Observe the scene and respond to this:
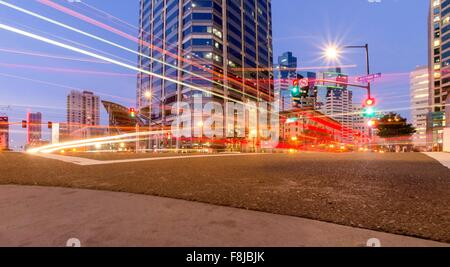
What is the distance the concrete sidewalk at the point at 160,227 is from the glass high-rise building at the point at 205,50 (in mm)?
57394

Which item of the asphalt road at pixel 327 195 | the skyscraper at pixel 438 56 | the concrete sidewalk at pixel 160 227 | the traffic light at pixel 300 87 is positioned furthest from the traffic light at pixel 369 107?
the skyscraper at pixel 438 56

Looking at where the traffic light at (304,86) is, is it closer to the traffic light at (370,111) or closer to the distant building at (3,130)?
the traffic light at (370,111)

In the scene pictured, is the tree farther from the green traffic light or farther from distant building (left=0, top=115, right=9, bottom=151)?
distant building (left=0, top=115, right=9, bottom=151)

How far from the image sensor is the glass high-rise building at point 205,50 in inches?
2635

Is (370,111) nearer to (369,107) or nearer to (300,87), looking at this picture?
(369,107)

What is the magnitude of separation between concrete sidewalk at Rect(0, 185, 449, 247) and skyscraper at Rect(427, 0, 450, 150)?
343 feet

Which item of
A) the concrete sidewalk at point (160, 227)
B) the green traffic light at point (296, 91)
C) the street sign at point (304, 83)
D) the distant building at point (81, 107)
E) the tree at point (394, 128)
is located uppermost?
the distant building at point (81, 107)

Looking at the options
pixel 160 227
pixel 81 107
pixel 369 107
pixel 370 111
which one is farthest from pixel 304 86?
pixel 81 107

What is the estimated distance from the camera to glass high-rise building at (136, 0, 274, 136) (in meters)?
66.9

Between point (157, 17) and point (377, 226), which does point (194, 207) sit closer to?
point (377, 226)

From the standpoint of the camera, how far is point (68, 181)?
237 inches

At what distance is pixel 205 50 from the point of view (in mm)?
66875

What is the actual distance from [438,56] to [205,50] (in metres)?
93.3

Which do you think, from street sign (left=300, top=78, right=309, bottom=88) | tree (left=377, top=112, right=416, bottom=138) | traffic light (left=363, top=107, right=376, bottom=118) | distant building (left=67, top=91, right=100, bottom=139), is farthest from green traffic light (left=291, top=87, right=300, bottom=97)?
distant building (left=67, top=91, right=100, bottom=139)
